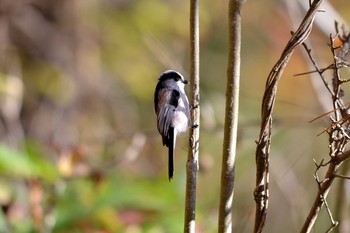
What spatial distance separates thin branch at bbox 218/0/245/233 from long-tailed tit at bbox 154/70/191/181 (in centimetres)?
10

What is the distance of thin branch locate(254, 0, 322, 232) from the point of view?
88cm

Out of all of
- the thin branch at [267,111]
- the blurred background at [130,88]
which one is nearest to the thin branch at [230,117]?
the thin branch at [267,111]

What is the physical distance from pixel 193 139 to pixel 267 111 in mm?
112

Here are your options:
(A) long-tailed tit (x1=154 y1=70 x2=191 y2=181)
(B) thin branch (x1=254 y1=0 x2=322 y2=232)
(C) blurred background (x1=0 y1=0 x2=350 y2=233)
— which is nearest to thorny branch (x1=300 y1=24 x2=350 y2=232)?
(B) thin branch (x1=254 y1=0 x2=322 y2=232)

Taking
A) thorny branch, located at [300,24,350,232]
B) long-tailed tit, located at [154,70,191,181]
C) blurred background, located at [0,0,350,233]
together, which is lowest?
thorny branch, located at [300,24,350,232]

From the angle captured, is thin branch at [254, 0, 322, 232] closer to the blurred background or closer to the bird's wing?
the bird's wing

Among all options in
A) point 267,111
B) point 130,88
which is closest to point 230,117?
point 267,111

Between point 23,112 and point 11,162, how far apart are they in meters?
2.01

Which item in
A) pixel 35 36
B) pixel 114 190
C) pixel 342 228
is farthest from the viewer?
pixel 35 36

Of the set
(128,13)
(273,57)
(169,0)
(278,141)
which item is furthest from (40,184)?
(273,57)

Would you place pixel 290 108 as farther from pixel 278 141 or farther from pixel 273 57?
pixel 273 57

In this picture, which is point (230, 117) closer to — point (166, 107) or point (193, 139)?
point (193, 139)

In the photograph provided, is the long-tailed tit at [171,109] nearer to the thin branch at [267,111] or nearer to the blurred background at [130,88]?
the thin branch at [267,111]

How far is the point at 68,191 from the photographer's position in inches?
89.1
